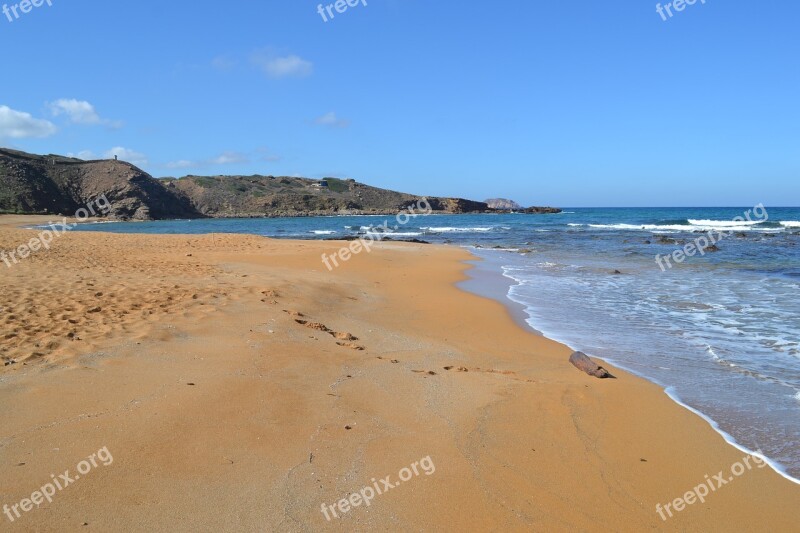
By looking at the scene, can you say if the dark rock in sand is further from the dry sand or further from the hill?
the hill

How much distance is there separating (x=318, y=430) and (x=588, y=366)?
3630 millimetres

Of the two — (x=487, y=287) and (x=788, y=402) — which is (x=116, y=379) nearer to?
(x=788, y=402)

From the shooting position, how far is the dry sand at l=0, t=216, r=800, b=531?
3.17 m

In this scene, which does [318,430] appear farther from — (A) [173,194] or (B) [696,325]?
(A) [173,194]

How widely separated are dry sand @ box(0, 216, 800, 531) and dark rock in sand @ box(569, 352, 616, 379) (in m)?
0.14

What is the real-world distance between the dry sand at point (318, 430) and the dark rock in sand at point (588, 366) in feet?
0.45

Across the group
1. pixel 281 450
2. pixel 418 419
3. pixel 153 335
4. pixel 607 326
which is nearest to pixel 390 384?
pixel 418 419

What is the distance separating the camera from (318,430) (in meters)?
4.14

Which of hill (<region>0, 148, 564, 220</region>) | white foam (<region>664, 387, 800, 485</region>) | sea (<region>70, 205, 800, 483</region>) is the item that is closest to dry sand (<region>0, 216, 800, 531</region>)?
white foam (<region>664, 387, 800, 485</region>)

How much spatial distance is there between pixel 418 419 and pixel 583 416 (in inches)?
63.3

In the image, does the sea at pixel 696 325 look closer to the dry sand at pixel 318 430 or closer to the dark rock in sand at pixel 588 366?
the dry sand at pixel 318 430

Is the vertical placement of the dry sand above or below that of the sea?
above

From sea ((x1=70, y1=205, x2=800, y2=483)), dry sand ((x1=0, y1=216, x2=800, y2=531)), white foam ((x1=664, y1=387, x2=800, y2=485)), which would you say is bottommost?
sea ((x1=70, y1=205, x2=800, y2=483))

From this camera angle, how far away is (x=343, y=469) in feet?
11.8
